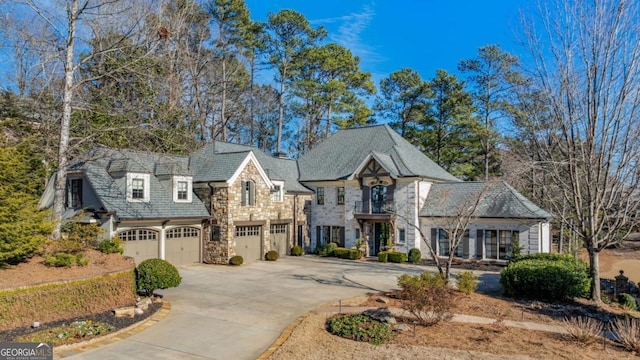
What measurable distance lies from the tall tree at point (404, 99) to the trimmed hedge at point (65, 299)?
3416 cm

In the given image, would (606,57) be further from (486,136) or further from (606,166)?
(486,136)

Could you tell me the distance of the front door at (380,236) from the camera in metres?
29.2

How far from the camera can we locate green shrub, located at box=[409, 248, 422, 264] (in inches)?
1060

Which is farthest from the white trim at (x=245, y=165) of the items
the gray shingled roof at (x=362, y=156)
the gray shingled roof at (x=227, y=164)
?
the gray shingled roof at (x=362, y=156)

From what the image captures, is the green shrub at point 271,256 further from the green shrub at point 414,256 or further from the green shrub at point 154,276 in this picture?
the green shrub at point 154,276

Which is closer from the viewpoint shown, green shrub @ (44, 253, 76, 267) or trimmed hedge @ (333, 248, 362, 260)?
green shrub @ (44, 253, 76, 267)

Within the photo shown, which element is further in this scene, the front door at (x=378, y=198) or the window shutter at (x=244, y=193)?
the front door at (x=378, y=198)

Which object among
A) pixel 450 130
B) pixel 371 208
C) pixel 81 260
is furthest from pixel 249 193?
pixel 450 130

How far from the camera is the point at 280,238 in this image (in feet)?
97.1

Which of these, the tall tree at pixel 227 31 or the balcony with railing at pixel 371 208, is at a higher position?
the tall tree at pixel 227 31

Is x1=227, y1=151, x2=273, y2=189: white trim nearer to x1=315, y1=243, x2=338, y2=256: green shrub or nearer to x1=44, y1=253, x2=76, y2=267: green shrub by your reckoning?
x1=315, y1=243, x2=338, y2=256: green shrub

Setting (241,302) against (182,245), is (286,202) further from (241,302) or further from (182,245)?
(241,302)

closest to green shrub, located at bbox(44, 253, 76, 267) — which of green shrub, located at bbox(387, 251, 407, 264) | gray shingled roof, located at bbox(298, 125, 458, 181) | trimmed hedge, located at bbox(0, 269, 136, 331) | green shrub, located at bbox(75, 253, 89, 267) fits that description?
green shrub, located at bbox(75, 253, 89, 267)

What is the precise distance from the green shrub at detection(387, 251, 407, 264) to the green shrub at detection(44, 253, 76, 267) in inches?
720
